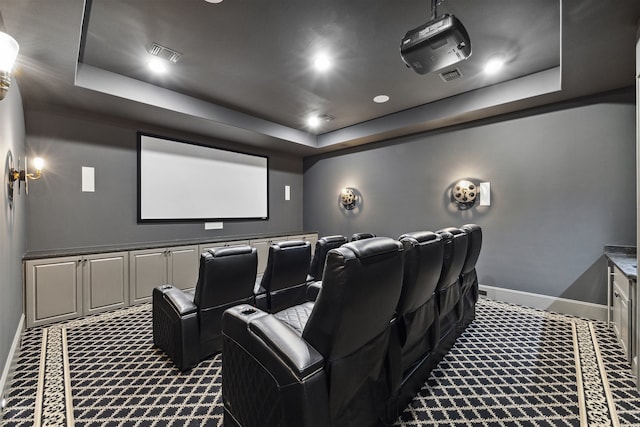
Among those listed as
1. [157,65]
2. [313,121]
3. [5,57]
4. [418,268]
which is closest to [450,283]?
[418,268]

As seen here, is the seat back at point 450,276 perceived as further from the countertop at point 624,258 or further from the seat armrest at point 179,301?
the seat armrest at point 179,301

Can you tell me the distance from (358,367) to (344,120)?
471 centimetres

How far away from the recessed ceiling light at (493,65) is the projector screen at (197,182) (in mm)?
4407

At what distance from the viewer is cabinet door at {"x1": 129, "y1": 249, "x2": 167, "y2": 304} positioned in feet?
12.8

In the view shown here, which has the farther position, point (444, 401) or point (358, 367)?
point (444, 401)

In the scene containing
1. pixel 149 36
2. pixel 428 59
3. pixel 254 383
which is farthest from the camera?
pixel 149 36

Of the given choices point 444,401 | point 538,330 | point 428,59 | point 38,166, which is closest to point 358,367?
point 444,401

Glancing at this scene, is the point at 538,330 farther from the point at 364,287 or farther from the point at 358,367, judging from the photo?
the point at 364,287

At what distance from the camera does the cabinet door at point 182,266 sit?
A: 4270mm

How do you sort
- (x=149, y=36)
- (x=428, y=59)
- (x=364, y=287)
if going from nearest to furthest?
(x=364, y=287) < (x=428, y=59) < (x=149, y=36)

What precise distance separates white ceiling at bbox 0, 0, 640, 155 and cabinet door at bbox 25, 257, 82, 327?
6.57ft

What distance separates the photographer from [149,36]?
275cm

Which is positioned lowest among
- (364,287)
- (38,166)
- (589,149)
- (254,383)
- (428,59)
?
(254,383)

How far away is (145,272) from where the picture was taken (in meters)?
4.02
